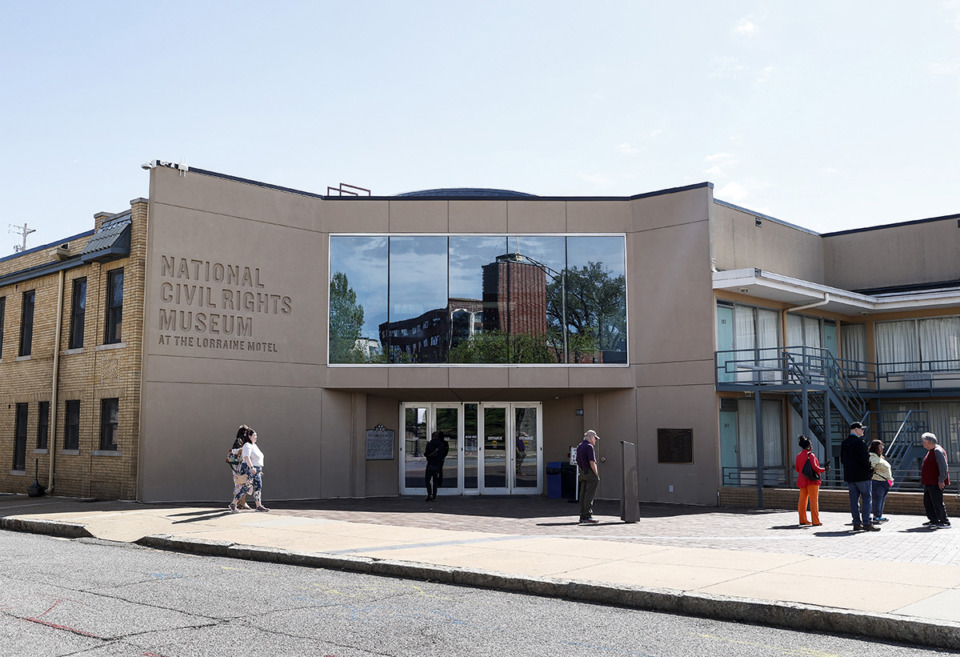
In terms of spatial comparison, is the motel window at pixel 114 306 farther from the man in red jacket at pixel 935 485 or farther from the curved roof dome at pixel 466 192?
the man in red jacket at pixel 935 485

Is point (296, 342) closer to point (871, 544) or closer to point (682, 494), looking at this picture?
point (682, 494)

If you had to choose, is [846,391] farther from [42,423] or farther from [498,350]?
[42,423]

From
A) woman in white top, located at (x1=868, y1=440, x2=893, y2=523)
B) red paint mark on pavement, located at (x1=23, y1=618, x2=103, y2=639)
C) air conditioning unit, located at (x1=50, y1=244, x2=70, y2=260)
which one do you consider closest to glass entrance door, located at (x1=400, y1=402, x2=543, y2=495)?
air conditioning unit, located at (x1=50, y1=244, x2=70, y2=260)

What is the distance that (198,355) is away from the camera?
67.7ft

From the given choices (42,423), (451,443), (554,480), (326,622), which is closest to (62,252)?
(42,423)

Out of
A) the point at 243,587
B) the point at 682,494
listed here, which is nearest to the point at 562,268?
the point at 682,494

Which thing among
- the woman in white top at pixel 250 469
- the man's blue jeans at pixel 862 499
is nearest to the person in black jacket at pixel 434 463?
the woman in white top at pixel 250 469

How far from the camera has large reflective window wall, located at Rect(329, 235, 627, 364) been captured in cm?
2227

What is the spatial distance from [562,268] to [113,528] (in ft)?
41.1

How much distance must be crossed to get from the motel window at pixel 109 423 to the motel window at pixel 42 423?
11.6 ft

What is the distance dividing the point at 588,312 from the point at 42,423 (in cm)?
1528

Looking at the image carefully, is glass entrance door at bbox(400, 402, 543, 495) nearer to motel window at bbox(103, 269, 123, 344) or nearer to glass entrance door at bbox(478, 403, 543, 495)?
glass entrance door at bbox(478, 403, 543, 495)

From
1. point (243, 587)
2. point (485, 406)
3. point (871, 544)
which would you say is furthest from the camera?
point (485, 406)

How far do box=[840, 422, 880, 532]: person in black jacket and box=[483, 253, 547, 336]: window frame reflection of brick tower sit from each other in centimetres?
885
